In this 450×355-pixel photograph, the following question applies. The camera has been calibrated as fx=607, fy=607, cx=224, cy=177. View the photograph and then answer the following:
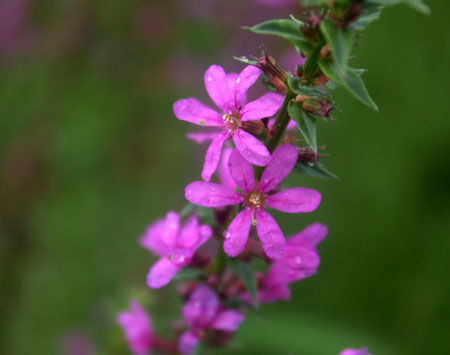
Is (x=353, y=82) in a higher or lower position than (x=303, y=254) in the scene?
higher

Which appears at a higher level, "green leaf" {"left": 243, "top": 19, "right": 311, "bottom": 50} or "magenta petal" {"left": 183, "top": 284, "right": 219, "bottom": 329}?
"green leaf" {"left": 243, "top": 19, "right": 311, "bottom": 50}

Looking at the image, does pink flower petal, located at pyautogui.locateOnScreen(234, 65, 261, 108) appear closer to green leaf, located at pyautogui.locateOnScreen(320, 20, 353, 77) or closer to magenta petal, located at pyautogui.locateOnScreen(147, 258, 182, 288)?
green leaf, located at pyautogui.locateOnScreen(320, 20, 353, 77)

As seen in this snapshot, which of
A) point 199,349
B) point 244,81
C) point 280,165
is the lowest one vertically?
point 199,349

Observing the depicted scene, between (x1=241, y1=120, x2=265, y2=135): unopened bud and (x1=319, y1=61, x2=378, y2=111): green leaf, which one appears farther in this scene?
(x1=241, y1=120, x2=265, y2=135): unopened bud

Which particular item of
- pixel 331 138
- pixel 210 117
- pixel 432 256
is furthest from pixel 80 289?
pixel 210 117

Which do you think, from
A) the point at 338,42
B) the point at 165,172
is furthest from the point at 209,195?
the point at 165,172

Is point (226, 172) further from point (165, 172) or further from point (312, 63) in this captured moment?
point (165, 172)

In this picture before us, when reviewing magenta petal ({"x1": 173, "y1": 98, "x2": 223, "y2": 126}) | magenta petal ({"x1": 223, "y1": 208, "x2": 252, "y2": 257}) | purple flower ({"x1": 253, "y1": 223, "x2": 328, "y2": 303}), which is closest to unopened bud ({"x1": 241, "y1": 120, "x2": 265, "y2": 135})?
magenta petal ({"x1": 173, "y1": 98, "x2": 223, "y2": 126})

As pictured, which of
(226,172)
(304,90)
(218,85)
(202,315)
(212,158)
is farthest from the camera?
(226,172)
